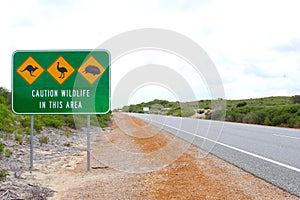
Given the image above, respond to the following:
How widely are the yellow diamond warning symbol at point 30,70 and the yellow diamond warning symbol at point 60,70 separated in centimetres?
27

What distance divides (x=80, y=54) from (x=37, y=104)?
1.69 metres

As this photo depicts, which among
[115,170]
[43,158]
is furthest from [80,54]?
[43,158]

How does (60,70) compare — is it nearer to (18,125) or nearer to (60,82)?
(60,82)

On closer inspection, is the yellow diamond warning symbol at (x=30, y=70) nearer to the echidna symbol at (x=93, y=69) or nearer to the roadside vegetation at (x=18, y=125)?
the echidna symbol at (x=93, y=69)

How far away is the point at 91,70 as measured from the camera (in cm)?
1016

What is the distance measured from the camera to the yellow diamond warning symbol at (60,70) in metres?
10.2

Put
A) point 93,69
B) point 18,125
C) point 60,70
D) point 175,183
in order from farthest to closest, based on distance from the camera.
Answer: point 18,125 → point 60,70 → point 93,69 → point 175,183

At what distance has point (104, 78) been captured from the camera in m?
10.2

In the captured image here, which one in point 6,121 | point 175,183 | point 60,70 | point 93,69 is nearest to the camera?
point 175,183

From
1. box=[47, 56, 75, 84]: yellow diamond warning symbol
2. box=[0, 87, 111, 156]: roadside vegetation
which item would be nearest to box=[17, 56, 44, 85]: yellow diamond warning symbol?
box=[47, 56, 75, 84]: yellow diamond warning symbol

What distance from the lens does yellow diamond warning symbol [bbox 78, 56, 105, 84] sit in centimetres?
1013

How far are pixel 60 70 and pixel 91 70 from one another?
2.70 feet

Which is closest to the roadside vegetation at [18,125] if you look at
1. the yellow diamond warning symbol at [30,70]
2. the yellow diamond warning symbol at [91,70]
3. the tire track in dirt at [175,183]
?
the yellow diamond warning symbol at [30,70]

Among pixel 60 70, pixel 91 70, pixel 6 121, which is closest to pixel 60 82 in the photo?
pixel 60 70
